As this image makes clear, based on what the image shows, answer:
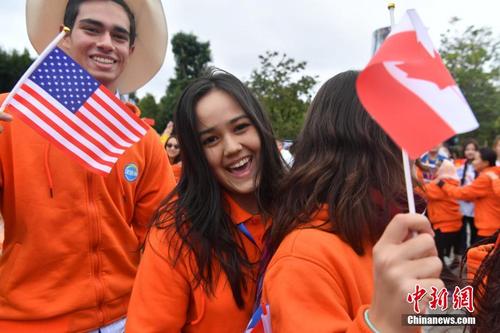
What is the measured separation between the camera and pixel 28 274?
1975 millimetres

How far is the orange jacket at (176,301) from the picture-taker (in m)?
1.63

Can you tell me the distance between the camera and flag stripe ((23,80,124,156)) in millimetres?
1974

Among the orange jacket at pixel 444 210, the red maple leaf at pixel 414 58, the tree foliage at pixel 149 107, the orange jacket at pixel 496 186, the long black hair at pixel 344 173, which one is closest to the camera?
the red maple leaf at pixel 414 58

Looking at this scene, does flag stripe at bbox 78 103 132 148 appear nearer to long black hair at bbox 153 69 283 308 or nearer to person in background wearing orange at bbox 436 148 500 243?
long black hair at bbox 153 69 283 308

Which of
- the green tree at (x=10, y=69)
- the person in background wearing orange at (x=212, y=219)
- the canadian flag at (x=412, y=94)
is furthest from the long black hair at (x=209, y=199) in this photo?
the green tree at (x=10, y=69)

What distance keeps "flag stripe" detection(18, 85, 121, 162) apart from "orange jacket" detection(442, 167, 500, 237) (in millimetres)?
5584

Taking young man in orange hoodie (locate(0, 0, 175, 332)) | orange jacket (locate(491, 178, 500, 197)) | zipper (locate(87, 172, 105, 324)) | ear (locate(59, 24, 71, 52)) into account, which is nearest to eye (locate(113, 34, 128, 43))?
young man in orange hoodie (locate(0, 0, 175, 332))

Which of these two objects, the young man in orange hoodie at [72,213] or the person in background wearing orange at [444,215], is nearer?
the young man in orange hoodie at [72,213]

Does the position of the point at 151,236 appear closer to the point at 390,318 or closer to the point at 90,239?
the point at 90,239

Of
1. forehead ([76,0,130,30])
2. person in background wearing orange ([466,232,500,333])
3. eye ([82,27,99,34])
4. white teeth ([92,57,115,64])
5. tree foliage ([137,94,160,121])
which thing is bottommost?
person in background wearing orange ([466,232,500,333])

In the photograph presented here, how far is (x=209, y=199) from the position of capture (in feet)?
6.24

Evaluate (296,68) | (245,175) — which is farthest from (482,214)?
(296,68)

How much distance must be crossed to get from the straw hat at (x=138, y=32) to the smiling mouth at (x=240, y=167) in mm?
1104

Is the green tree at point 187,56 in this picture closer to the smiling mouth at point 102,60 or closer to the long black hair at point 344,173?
the smiling mouth at point 102,60
